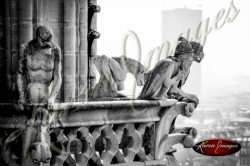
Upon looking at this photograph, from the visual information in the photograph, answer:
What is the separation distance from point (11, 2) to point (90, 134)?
2.73m

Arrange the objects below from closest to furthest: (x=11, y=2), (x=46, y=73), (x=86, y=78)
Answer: (x=46, y=73) → (x=11, y=2) → (x=86, y=78)

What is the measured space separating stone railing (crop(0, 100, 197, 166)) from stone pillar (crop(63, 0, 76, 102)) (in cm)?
146

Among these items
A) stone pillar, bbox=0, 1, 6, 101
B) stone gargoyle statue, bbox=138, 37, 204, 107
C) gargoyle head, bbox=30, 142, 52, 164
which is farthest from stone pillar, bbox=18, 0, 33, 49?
gargoyle head, bbox=30, 142, 52, 164

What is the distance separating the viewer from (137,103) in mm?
13227

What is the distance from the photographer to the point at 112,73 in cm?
1519

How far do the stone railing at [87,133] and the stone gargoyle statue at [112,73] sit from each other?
139 centimetres

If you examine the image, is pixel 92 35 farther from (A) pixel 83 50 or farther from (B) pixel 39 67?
(B) pixel 39 67

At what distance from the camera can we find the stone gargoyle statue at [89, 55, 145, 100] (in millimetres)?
14969

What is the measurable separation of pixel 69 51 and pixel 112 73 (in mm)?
846

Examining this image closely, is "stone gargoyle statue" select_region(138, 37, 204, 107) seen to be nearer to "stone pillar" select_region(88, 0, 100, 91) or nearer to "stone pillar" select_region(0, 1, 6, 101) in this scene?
"stone pillar" select_region(88, 0, 100, 91)

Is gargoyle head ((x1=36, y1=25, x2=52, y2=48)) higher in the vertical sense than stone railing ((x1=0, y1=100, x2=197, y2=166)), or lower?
higher

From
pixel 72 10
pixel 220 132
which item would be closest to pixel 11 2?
pixel 72 10

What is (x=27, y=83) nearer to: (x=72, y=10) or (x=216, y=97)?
(x=72, y=10)

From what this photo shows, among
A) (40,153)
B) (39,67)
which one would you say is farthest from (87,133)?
(39,67)
